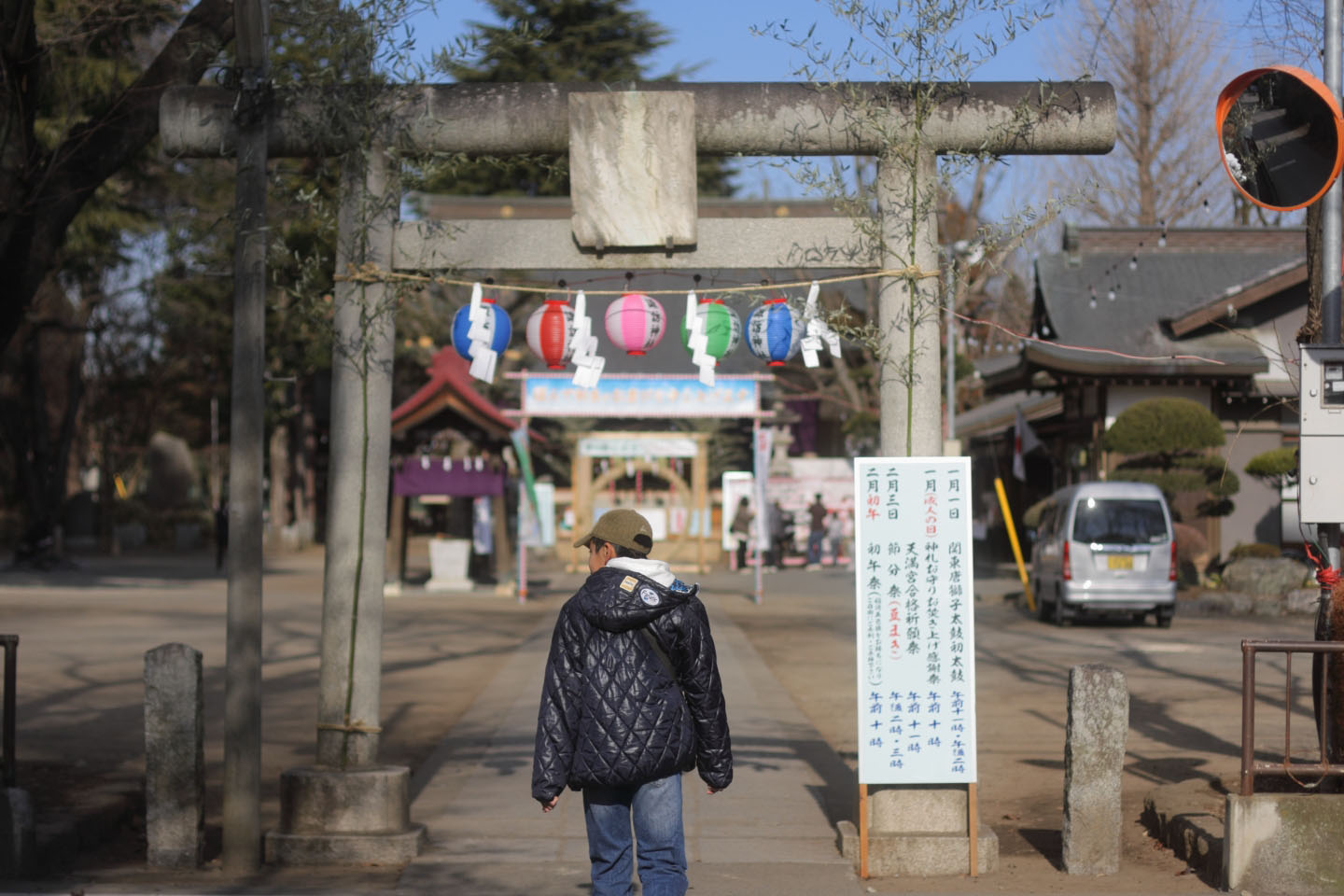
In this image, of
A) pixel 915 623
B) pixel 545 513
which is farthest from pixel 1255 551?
pixel 915 623

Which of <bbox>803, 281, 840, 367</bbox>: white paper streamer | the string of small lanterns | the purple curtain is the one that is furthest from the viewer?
the purple curtain

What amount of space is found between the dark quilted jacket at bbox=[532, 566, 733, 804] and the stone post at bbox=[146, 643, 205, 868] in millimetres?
3051

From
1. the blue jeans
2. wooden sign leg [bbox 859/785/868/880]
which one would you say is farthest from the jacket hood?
wooden sign leg [bbox 859/785/868/880]

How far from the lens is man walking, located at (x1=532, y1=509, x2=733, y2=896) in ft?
17.0

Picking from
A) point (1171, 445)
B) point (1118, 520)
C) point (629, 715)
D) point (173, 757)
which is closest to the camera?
point (629, 715)

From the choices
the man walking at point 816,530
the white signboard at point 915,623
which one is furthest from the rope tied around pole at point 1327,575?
the man walking at point 816,530

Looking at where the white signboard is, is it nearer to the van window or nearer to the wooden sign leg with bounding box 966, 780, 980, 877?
the wooden sign leg with bounding box 966, 780, 980, 877

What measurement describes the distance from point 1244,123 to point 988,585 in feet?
77.3

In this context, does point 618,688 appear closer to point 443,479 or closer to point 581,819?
point 581,819

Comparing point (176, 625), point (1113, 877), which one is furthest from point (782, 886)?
point (176, 625)

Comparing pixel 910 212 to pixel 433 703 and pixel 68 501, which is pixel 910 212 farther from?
pixel 68 501

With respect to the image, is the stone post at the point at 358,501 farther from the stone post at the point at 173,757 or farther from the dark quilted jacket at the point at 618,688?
the dark quilted jacket at the point at 618,688

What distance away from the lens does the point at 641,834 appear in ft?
17.4

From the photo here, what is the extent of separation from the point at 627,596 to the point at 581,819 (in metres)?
3.90
